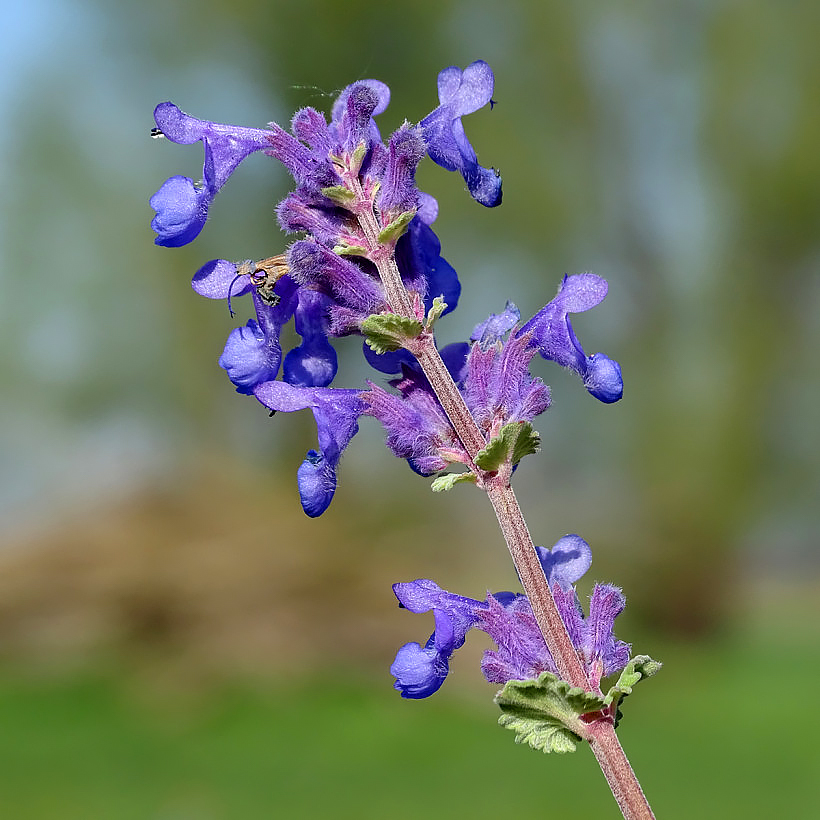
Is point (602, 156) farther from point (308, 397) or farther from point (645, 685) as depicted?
point (308, 397)

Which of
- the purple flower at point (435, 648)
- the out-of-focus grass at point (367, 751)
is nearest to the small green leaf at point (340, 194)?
the purple flower at point (435, 648)

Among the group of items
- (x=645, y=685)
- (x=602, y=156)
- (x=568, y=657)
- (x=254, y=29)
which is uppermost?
(x=254, y=29)

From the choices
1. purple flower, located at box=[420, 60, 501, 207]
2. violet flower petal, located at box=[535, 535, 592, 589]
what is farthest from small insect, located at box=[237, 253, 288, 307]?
violet flower petal, located at box=[535, 535, 592, 589]

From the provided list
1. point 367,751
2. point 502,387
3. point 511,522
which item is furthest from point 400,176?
point 367,751

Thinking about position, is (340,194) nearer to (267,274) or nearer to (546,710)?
(267,274)

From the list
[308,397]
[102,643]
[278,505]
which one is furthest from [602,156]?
[308,397]

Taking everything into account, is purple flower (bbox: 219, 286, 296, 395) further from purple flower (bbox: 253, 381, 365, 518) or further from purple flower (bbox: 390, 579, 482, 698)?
purple flower (bbox: 390, 579, 482, 698)

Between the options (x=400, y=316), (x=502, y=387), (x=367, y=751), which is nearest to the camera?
(x=400, y=316)

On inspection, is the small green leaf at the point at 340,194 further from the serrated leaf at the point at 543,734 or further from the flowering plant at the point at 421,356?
the serrated leaf at the point at 543,734
